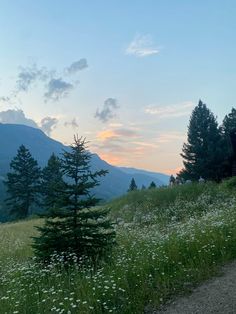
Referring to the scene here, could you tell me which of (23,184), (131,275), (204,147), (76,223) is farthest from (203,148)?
(131,275)

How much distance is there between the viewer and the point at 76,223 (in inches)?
450

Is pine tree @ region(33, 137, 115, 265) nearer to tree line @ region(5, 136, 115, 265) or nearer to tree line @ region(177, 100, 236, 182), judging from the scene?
tree line @ region(5, 136, 115, 265)

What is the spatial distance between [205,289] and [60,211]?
15.8ft

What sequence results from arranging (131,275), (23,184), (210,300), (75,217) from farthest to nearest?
(23,184) → (75,217) → (131,275) → (210,300)

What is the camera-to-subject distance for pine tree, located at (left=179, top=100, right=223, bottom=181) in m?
49.6

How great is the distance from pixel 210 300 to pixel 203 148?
45.8 m

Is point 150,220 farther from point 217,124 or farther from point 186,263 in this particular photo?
point 217,124

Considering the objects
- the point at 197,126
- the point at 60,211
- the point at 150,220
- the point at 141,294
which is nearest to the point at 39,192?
the point at 197,126

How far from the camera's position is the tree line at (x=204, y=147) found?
4943cm

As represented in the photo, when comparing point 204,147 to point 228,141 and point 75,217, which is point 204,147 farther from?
point 75,217

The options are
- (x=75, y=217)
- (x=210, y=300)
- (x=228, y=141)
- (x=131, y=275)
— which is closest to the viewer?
(x=210, y=300)

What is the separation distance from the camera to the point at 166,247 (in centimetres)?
983

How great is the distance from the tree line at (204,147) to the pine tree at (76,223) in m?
35.9

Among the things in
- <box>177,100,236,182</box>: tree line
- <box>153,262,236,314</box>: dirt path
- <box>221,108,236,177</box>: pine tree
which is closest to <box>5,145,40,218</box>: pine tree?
<box>177,100,236,182</box>: tree line
